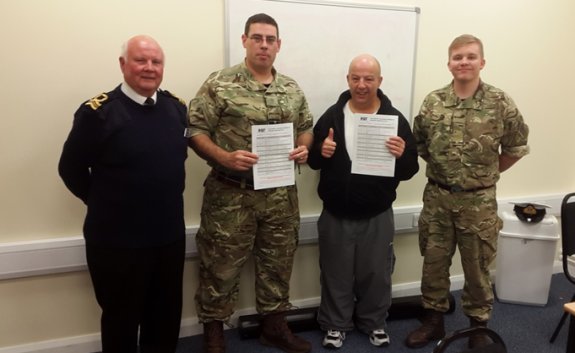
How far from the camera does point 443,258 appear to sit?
2.41 metres

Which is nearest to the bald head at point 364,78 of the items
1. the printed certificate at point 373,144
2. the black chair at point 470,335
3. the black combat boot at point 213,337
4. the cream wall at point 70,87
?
the printed certificate at point 373,144

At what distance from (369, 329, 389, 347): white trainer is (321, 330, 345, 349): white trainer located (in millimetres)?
192

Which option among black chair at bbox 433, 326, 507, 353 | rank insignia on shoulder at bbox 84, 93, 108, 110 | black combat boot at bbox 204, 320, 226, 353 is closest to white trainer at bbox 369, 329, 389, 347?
black combat boot at bbox 204, 320, 226, 353

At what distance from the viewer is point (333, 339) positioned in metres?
2.42

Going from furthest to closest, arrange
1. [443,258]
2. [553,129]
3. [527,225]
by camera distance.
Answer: [553,129], [527,225], [443,258]

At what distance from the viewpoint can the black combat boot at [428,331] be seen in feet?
8.00

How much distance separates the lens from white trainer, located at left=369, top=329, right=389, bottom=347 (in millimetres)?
2436

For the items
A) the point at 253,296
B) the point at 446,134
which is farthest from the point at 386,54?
the point at 253,296

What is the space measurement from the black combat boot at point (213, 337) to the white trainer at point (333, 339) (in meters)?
0.61

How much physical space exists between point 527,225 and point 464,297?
0.95m

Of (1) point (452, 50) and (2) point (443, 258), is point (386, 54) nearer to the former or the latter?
(1) point (452, 50)

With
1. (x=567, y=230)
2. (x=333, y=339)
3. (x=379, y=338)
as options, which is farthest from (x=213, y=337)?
(x=567, y=230)

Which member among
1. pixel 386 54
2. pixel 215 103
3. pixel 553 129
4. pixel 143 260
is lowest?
pixel 143 260

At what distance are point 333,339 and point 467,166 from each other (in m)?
1.26
